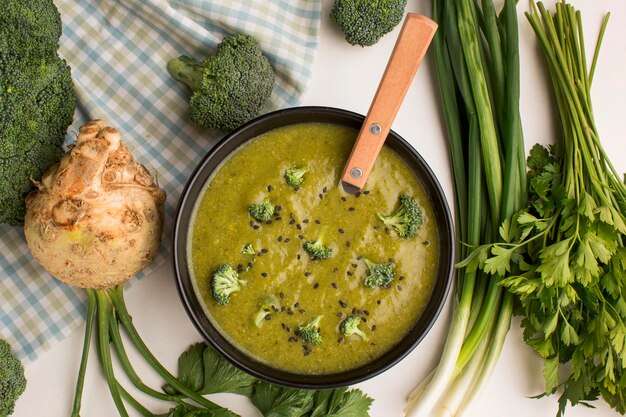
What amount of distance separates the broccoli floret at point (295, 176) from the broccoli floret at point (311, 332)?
0.53 meters

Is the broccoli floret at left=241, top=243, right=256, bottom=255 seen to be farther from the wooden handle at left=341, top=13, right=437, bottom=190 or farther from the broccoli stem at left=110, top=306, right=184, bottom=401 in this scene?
the broccoli stem at left=110, top=306, right=184, bottom=401

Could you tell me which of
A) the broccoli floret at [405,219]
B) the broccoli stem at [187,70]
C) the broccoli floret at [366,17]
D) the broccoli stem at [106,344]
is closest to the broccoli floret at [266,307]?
the broccoli floret at [405,219]

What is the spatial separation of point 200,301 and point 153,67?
1051 millimetres

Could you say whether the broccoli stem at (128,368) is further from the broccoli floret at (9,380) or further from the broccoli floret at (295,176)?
the broccoli floret at (295,176)

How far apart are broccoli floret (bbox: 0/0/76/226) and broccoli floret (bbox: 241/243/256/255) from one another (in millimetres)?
828

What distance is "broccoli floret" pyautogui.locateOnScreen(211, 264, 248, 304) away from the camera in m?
2.53

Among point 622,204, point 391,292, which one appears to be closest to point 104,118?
point 391,292

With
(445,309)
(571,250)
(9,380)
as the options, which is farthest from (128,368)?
(571,250)

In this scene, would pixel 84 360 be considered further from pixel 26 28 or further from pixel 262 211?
pixel 26 28

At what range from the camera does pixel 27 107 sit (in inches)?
96.2

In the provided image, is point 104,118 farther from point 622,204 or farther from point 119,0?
point 622,204

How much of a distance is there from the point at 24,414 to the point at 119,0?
72.2 inches

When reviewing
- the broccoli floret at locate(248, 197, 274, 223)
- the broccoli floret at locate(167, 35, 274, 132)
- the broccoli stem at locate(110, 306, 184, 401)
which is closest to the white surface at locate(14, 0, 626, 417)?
the broccoli stem at locate(110, 306, 184, 401)

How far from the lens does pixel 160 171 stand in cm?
288
